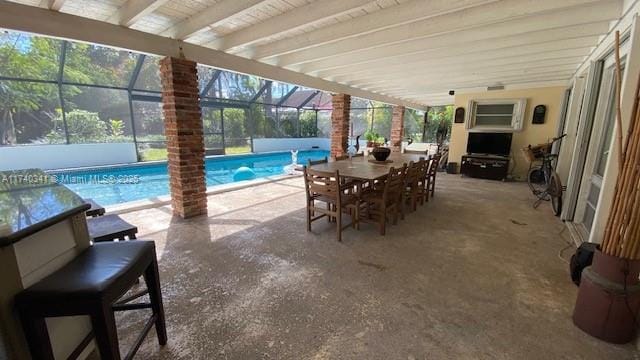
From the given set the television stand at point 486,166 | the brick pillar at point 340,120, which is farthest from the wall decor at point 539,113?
the brick pillar at point 340,120

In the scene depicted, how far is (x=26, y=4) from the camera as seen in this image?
90.6 inches

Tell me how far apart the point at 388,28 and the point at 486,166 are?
5.13m

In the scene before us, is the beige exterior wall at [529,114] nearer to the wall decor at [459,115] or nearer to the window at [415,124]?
the wall decor at [459,115]

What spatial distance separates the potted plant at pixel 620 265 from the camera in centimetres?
150

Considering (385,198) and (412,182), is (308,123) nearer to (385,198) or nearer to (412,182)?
(412,182)

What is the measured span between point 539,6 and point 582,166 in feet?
7.72

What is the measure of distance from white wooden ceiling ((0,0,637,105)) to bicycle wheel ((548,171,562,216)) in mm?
1793

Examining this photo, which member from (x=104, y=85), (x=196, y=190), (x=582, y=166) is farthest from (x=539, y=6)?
(x=104, y=85)

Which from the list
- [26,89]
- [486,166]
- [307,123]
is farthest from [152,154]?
[486,166]

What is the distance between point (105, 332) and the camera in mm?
1037

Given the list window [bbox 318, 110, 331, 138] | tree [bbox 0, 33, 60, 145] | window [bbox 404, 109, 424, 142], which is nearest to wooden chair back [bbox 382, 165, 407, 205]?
tree [bbox 0, 33, 60, 145]

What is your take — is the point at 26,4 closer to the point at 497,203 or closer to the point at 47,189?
the point at 47,189

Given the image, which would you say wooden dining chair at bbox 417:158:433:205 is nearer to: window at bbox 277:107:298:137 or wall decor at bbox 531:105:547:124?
wall decor at bbox 531:105:547:124

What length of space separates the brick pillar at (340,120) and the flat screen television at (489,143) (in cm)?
341
